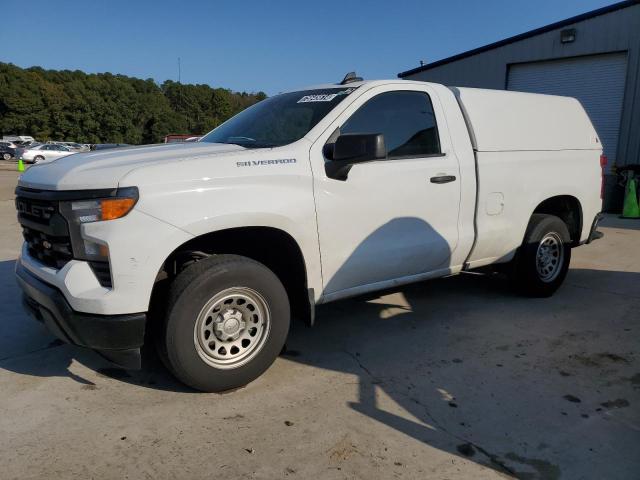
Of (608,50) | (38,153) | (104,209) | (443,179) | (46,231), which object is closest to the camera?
(104,209)

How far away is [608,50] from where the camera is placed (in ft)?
44.7

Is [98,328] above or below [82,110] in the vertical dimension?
below

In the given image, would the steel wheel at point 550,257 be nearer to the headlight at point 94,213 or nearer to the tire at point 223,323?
the tire at point 223,323

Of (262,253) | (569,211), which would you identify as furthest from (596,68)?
(262,253)

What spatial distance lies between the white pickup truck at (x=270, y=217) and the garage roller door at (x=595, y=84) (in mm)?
10878

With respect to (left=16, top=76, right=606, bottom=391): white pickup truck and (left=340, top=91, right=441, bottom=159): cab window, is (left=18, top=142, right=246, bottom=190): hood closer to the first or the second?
(left=16, top=76, right=606, bottom=391): white pickup truck

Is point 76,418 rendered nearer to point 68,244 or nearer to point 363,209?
point 68,244

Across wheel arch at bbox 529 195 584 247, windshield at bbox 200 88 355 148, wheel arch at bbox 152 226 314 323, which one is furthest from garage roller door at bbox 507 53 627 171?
wheel arch at bbox 152 226 314 323

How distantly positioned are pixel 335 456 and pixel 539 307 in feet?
10.4

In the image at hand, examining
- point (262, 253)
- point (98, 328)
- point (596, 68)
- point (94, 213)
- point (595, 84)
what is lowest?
point (98, 328)

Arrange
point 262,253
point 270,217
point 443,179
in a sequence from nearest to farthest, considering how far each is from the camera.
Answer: point 270,217, point 262,253, point 443,179

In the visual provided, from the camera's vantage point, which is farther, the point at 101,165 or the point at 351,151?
the point at 351,151

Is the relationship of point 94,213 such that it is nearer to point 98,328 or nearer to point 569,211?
point 98,328

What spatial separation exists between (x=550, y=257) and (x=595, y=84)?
36.4 ft
